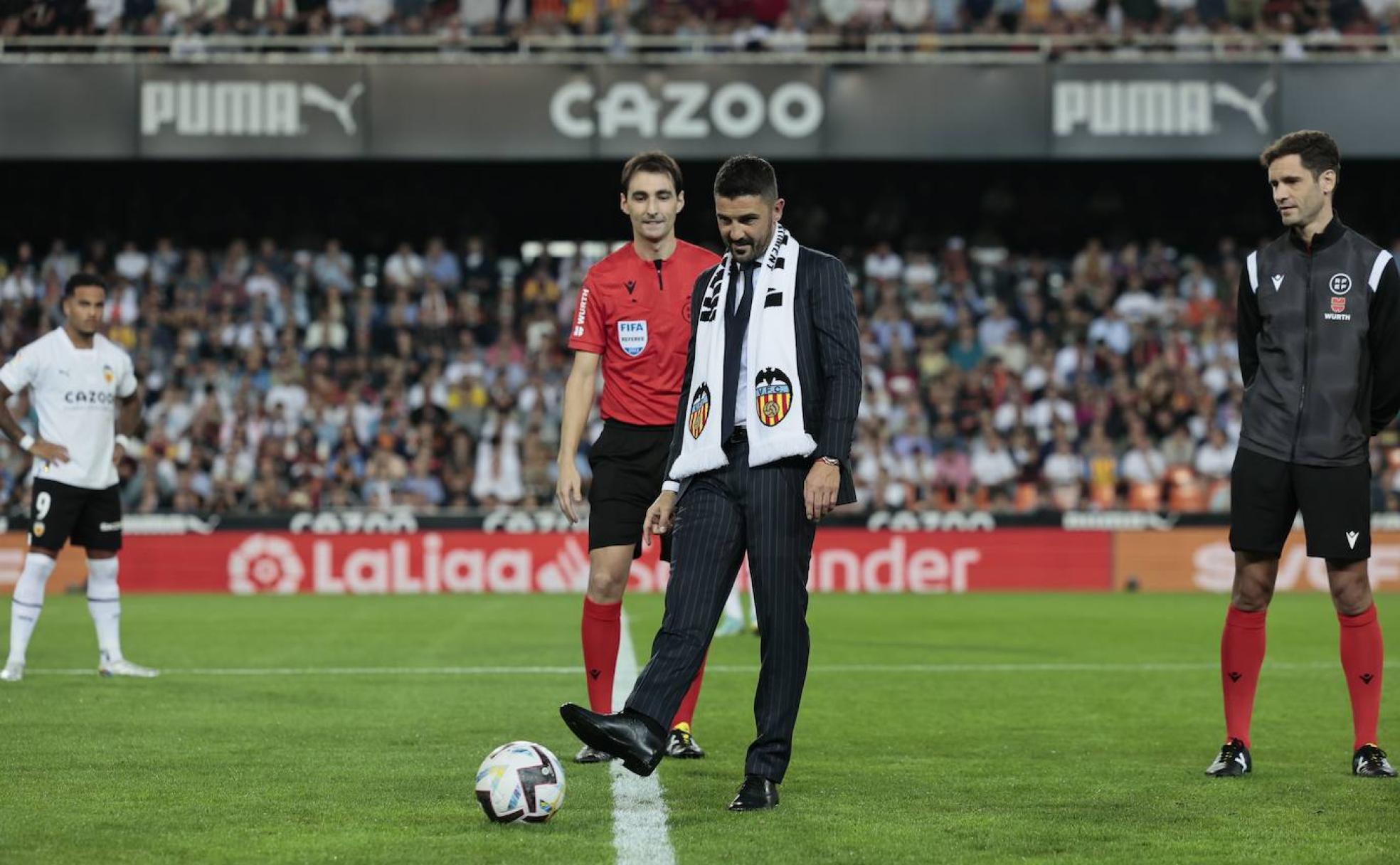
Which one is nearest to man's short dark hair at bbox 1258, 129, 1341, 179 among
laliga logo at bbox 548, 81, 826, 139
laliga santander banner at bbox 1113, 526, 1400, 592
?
laliga santander banner at bbox 1113, 526, 1400, 592

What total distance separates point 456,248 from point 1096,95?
9.87 meters

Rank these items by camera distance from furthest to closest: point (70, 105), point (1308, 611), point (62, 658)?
1. point (70, 105)
2. point (1308, 611)
3. point (62, 658)

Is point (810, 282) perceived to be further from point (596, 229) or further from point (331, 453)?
point (596, 229)

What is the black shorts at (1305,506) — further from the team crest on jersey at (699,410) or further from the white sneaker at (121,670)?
the white sneaker at (121,670)

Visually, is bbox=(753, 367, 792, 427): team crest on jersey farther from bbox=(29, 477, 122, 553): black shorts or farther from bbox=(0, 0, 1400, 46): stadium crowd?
bbox=(0, 0, 1400, 46): stadium crowd

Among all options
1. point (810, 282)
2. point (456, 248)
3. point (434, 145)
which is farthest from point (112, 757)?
point (456, 248)

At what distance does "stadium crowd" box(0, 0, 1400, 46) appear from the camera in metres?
25.1

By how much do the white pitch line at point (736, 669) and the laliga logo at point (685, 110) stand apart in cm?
1456

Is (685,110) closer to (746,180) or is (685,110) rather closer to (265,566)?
(265,566)

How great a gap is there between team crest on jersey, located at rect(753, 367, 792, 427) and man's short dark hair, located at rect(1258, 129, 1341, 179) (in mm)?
2133

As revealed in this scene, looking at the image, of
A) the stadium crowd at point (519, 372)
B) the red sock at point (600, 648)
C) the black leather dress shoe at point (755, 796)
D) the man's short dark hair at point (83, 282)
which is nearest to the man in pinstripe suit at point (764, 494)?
the black leather dress shoe at point (755, 796)

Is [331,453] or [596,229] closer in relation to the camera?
[331,453]

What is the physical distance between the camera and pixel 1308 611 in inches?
662

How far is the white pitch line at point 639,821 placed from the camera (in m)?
5.05
